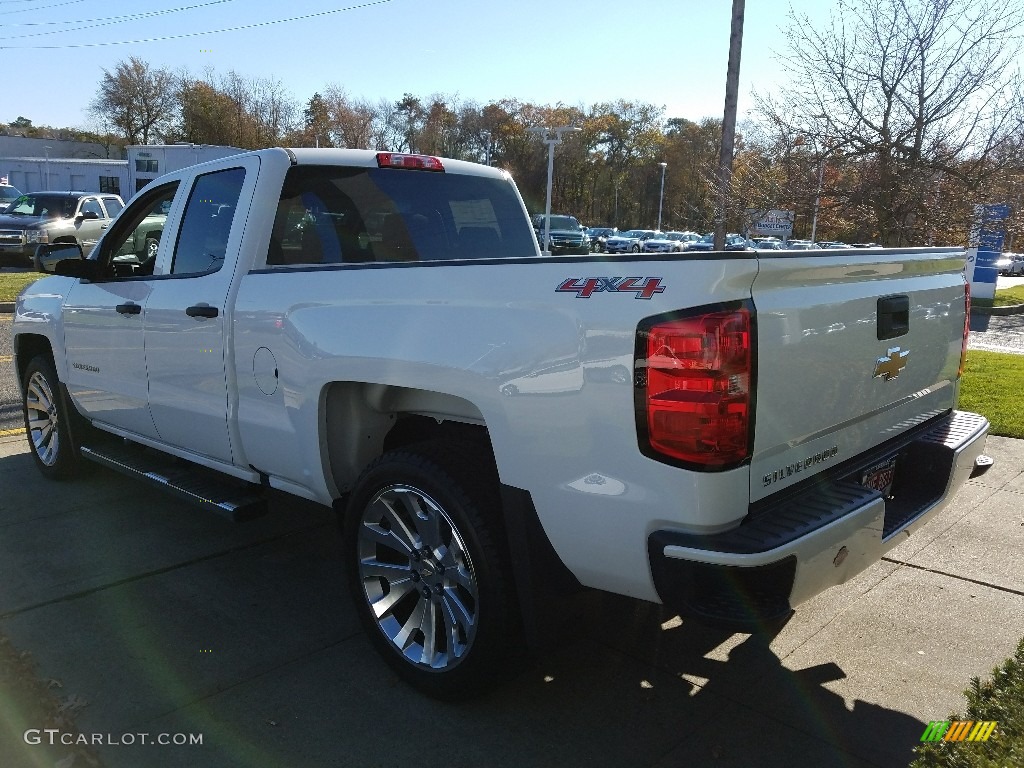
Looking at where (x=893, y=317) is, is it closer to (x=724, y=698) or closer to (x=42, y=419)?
(x=724, y=698)

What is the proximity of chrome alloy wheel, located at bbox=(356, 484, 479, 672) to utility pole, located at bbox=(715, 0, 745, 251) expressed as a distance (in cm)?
1236

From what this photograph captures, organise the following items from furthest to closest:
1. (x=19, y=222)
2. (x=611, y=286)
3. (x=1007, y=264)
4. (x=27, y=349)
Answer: (x=1007, y=264), (x=19, y=222), (x=27, y=349), (x=611, y=286)

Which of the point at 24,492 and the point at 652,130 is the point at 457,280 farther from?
the point at 652,130

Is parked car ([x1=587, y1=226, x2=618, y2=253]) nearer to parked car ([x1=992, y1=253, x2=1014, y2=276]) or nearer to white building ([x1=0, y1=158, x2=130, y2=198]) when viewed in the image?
parked car ([x1=992, y1=253, x2=1014, y2=276])

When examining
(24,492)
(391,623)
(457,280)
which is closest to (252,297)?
(457,280)

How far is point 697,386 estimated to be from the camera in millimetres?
2275

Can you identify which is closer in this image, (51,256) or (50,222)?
(51,256)

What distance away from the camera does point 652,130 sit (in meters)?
81.8

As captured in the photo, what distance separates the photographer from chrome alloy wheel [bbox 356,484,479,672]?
2.94 metres

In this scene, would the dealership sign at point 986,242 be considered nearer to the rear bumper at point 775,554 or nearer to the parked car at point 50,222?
the rear bumper at point 775,554

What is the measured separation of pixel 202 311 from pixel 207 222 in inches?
24.3

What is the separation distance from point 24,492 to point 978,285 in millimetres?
20539

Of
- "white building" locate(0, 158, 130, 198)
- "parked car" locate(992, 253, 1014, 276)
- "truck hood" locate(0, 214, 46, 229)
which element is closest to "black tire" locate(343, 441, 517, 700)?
"truck hood" locate(0, 214, 46, 229)

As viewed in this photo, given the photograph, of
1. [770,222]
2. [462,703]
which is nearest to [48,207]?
[770,222]
